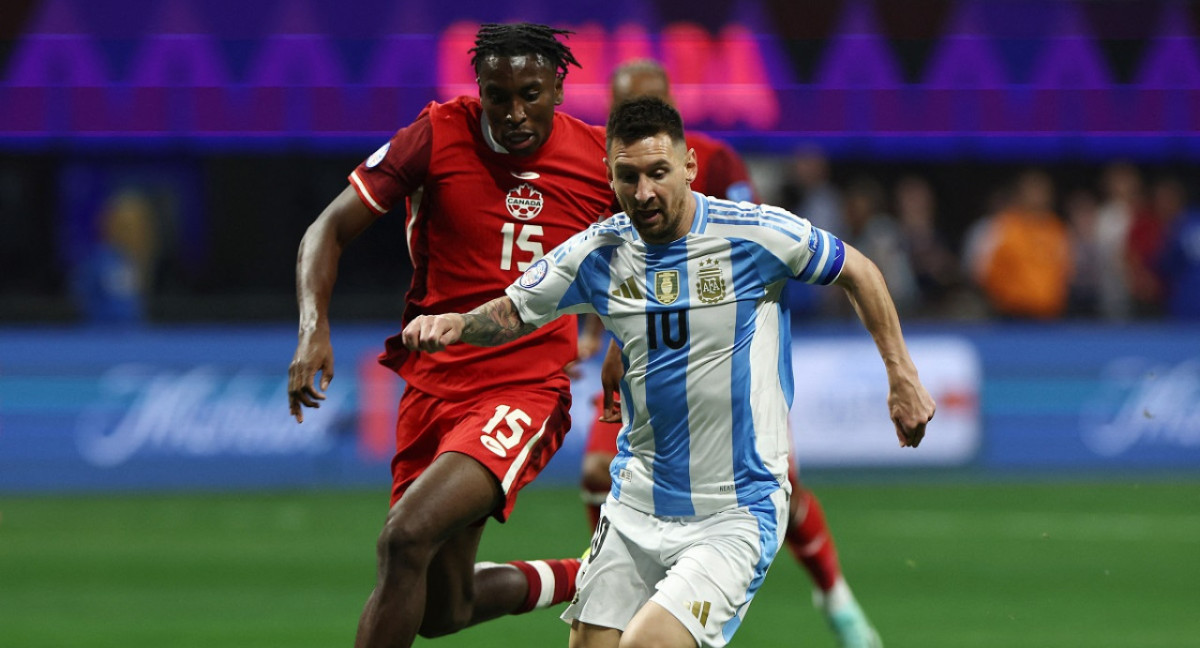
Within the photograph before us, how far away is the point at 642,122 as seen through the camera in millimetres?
5254

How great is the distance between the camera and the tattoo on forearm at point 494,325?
5.41 m

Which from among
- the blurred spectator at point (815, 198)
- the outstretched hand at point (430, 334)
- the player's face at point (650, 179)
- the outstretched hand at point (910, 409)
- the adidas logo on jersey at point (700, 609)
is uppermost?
the blurred spectator at point (815, 198)

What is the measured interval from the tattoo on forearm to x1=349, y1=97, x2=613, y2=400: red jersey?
0.60 metres

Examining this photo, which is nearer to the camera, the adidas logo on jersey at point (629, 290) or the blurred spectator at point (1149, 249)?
the adidas logo on jersey at point (629, 290)

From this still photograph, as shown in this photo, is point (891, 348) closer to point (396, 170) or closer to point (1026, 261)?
point (396, 170)

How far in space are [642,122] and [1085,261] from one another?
1205 cm

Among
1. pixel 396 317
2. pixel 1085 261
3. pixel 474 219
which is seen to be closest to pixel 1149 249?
pixel 1085 261

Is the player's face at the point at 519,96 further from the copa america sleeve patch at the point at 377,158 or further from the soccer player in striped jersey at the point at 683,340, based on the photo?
the soccer player in striped jersey at the point at 683,340

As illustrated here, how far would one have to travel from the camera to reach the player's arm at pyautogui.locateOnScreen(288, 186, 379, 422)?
5449 mm

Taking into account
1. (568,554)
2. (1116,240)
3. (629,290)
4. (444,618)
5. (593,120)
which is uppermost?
(593,120)

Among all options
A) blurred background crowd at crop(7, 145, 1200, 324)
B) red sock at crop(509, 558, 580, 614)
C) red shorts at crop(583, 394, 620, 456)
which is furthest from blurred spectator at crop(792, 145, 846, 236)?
red sock at crop(509, 558, 580, 614)

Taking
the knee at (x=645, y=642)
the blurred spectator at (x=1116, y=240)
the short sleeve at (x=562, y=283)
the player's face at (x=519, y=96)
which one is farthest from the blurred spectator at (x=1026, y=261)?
the knee at (x=645, y=642)

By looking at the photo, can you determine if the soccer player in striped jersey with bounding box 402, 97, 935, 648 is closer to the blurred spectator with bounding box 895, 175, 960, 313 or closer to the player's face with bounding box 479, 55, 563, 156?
the player's face with bounding box 479, 55, 563, 156

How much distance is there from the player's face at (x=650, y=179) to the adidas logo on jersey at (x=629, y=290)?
0.58ft
